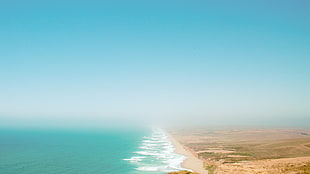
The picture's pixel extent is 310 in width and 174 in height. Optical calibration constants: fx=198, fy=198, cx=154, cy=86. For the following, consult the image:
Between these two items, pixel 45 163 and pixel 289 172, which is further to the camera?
pixel 45 163

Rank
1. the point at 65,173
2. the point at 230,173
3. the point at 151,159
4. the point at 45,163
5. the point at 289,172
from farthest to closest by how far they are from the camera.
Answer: the point at 151,159 → the point at 45,163 → the point at 65,173 → the point at 230,173 → the point at 289,172

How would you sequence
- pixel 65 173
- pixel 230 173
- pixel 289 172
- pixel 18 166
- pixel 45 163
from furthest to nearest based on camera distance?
1. pixel 45 163
2. pixel 18 166
3. pixel 65 173
4. pixel 230 173
5. pixel 289 172

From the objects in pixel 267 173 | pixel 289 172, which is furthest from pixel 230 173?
pixel 289 172

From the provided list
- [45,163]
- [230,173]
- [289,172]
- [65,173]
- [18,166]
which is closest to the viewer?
[289,172]

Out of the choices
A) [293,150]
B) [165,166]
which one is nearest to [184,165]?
[165,166]

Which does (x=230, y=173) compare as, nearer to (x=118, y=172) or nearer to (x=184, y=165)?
(x=184, y=165)

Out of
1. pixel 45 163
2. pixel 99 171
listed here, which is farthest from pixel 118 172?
pixel 45 163

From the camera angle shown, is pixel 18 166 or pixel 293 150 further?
pixel 293 150

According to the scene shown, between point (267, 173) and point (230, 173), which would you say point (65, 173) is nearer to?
point (230, 173)
